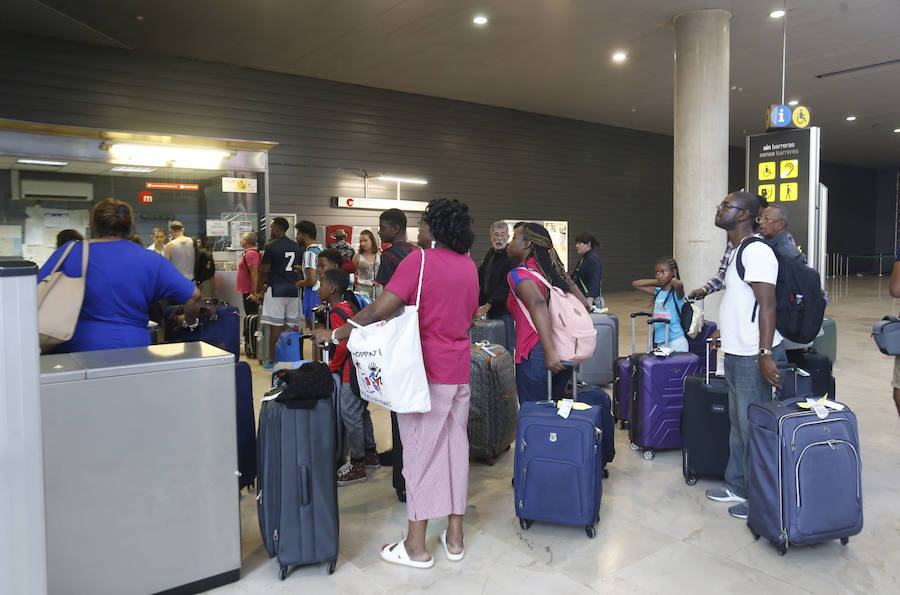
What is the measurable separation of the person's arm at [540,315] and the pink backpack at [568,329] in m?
0.07

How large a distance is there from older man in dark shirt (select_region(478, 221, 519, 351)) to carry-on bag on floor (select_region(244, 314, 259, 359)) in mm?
3386

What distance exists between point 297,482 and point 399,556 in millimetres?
566

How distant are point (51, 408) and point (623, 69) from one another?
11.2 metres

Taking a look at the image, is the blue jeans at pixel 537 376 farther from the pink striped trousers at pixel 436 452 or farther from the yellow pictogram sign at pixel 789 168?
the yellow pictogram sign at pixel 789 168

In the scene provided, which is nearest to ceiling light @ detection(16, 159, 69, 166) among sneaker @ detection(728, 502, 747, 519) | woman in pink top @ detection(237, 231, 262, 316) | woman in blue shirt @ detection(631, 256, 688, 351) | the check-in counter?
woman in pink top @ detection(237, 231, 262, 316)

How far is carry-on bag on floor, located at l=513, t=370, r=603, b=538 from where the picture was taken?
2873 mm

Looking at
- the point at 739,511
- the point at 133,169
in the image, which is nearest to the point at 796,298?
the point at 739,511

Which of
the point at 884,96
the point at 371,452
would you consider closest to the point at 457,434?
the point at 371,452

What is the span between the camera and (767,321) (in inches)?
119

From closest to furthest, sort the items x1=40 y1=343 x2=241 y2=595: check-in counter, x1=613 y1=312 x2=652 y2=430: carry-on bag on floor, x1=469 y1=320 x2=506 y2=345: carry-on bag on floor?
x1=40 y1=343 x2=241 y2=595: check-in counter < x1=613 y1=312 x2=652 y2=430: carry-on bag on floor < x1=469 y1=320 x2=506 y2=345: carry-on bag on floor

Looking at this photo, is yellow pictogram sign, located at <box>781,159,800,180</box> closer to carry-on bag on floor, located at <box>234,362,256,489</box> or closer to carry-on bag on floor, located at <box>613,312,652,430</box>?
carry-on bag on floor, located at <box>613,312,652,430</box>

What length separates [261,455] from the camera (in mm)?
2570

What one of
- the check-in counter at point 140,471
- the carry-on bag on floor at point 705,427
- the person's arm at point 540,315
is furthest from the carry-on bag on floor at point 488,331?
the check-in counter at point 140,471

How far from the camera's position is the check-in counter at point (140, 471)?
217 centimetres
